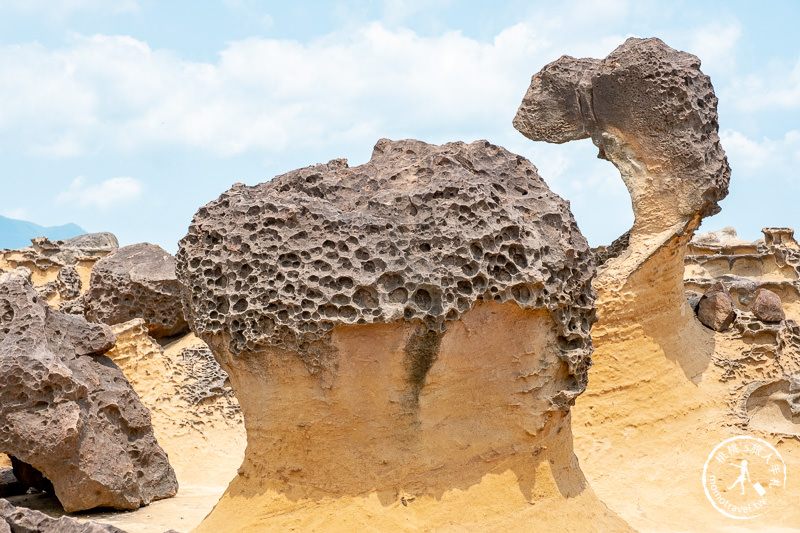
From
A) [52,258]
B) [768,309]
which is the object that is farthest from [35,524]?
[52,258]

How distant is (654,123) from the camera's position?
678 centimetres

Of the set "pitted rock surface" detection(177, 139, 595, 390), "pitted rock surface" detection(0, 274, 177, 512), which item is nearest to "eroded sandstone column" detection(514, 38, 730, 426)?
"pitted rock surface" detection(177, 139, 595, 390)

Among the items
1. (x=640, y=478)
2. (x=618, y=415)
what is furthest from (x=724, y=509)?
(x=618, y=415)

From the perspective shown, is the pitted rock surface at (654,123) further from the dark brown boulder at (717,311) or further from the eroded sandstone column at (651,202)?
the dark brown boulder at (717,311)

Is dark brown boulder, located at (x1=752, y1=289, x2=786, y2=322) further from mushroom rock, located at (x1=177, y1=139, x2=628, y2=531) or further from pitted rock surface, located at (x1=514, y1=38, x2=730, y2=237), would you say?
mushroom rock, located at (x1=177, y1=139, x2=628, y2=531)

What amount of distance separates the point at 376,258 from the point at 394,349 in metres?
0.39

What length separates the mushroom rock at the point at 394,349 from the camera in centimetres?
357

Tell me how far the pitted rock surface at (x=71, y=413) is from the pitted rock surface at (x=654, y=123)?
4.23 meters

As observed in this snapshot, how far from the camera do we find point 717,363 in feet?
23.3

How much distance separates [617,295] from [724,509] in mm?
1818

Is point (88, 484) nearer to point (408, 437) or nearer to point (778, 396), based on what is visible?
point (408, 437)

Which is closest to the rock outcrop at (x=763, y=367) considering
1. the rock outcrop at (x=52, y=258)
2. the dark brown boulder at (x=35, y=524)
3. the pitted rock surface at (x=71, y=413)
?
the pitted rock surface at (x=71, y=413)

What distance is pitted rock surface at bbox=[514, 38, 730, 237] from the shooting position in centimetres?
666

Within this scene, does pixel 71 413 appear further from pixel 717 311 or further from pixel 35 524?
pixel 717 311
